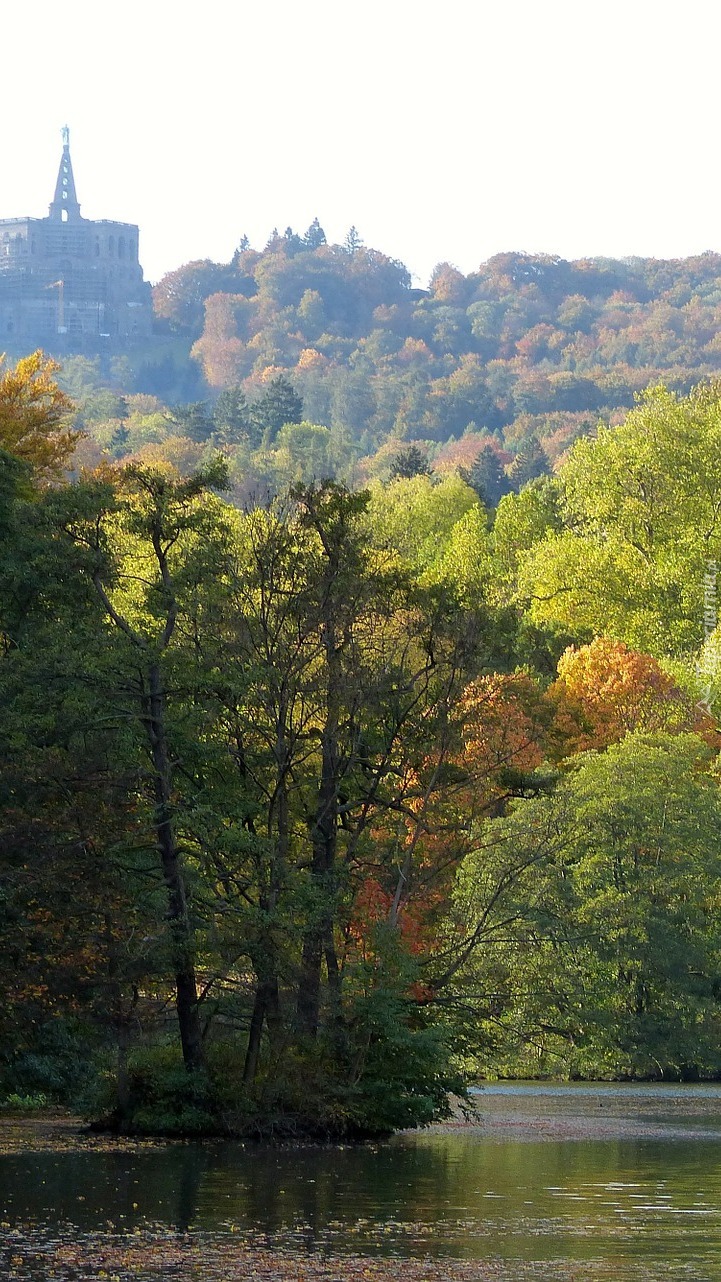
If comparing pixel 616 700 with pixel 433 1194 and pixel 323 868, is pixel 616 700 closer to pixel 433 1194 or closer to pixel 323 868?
pixel 323 868

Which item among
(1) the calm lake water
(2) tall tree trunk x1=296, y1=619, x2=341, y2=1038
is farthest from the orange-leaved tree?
(2) tall tree trunk x1=296, y1=619, x2=341, y2=1038

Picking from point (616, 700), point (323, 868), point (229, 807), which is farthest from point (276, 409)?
point (229, 807)

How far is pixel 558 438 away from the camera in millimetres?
179125

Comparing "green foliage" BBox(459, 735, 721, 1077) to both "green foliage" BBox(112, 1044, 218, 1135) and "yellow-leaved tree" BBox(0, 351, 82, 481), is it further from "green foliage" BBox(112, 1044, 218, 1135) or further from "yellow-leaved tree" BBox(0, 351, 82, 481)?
"green foliage" BBox(112, 1044, 218, 1135)

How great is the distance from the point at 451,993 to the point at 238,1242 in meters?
16.6

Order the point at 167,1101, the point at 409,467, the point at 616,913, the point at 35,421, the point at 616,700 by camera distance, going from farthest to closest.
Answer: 1. the point at 409,467
2. the point at 616,700
3. the point at 616,913
4. the point at 35,421
5. the point at 167,1101

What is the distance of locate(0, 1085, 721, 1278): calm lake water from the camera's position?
63.5ft

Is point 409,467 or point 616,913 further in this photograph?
point 409,467

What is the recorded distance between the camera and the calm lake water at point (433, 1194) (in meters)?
19.3

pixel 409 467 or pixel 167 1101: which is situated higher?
pixel 409 467

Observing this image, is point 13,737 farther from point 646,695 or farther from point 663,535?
point 663,535

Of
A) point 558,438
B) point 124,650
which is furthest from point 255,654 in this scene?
point 558,438

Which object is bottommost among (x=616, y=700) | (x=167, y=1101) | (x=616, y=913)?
(x=167, y=1101)

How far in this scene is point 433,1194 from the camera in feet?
79.1
